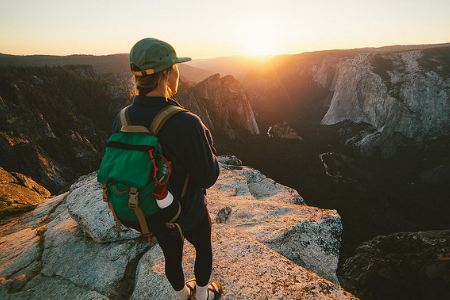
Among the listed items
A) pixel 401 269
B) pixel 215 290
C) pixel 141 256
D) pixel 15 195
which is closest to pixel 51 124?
pixel 15 195

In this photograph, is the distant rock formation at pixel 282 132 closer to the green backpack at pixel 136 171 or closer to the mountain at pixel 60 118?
the mountain at pixel 60 118

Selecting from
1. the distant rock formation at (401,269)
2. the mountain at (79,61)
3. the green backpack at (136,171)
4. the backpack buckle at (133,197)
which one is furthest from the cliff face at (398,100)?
the mountain at (79,61)

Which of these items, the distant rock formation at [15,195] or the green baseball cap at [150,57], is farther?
the distant rock formation at [15,195]

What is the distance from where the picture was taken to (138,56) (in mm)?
1643

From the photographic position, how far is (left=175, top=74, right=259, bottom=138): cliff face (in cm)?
6066

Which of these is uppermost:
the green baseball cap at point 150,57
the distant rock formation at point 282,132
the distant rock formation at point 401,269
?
the green baseball cap at point 150,57

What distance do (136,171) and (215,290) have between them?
2.70 m

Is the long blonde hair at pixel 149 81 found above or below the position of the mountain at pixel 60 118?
above

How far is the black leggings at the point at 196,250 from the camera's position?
2195 mm

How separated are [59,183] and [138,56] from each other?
33453 millimetres

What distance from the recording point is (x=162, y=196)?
5.60ft

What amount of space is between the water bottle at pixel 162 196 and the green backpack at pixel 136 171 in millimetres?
30

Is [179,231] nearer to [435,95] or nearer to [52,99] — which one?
[52,99]

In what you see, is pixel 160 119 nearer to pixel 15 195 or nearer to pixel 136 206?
pixel 136 206
